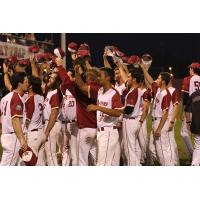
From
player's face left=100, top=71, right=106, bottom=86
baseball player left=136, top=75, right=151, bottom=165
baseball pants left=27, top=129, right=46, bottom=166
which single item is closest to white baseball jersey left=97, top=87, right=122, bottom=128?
player's face left=100, top=71, right=106, bottom=86

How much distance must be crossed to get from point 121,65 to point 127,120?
1.06 metres

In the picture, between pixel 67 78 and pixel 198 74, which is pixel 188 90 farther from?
pixel 67 78

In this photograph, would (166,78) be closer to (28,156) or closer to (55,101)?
(55,101)

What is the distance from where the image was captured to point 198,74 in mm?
10680

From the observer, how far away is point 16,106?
6.96 m

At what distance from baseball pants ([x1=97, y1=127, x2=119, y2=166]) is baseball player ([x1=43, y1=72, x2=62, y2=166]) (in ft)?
4.19

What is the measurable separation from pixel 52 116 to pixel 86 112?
2.43 feet

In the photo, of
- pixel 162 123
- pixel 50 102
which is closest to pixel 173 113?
pixel 162 123

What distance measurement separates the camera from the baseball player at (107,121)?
23.9 ft

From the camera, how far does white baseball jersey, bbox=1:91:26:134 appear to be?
22.8 feet

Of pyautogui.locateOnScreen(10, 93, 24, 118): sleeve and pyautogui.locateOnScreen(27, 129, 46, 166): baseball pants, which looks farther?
pyautogui.locateOnScreen(27, 129, 46, 166): baseball pants

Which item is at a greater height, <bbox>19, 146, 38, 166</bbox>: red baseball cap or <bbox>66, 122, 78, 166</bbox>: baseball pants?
<bbox>19, 146, 38, 166</bbox>: red baseball cap

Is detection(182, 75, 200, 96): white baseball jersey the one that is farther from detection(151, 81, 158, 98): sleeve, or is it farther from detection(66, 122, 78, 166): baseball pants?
detection(66, 122, 78, 166): baseball pants

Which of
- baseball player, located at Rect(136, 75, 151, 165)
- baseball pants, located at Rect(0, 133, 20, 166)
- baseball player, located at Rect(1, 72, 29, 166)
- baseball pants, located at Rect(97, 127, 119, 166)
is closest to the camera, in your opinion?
baseball player, located at Rect(1, 72, 29, 166)
